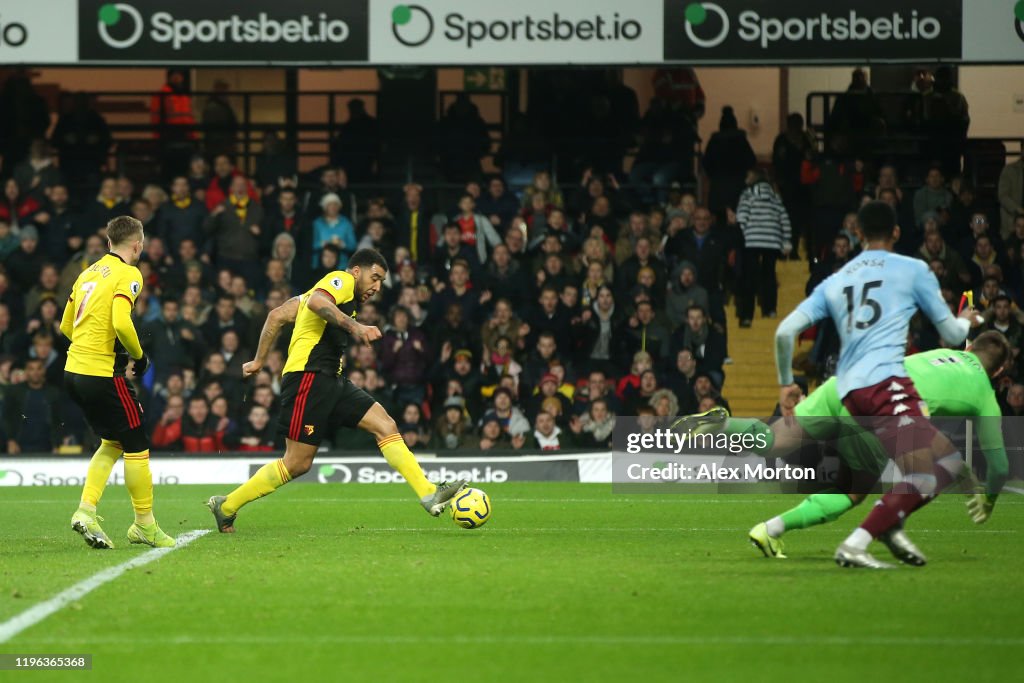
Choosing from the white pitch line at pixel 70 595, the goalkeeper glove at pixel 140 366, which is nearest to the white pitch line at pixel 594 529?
the white pitch line at pixel 70 595

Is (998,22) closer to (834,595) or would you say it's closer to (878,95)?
(878,95)

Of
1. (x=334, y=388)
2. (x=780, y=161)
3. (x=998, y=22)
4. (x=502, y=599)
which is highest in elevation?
(x=998, y=22)

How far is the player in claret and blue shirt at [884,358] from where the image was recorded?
806 cm

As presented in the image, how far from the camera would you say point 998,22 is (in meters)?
17.1

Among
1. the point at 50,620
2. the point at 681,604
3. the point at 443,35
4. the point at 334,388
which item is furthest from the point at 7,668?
the point at 443,35

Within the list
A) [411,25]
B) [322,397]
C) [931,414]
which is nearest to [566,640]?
[931,414]

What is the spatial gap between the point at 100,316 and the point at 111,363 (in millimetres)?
297

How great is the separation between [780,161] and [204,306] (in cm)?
754

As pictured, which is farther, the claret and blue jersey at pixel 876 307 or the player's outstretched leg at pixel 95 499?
the player's outstretched leg at pixel 95 499

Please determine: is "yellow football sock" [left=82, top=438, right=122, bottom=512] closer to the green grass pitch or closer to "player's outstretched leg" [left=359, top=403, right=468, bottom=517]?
the green grass pitch

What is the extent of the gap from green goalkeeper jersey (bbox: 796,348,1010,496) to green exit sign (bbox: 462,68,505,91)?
13841 mm

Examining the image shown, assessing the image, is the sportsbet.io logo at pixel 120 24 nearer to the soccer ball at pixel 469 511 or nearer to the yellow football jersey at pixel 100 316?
the yellow football jersey at pixel 100 316

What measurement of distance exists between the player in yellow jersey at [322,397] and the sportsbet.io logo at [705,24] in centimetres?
779

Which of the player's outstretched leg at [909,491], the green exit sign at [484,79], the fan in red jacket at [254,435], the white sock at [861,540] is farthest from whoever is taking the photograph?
the green exit sign at [484,79]
